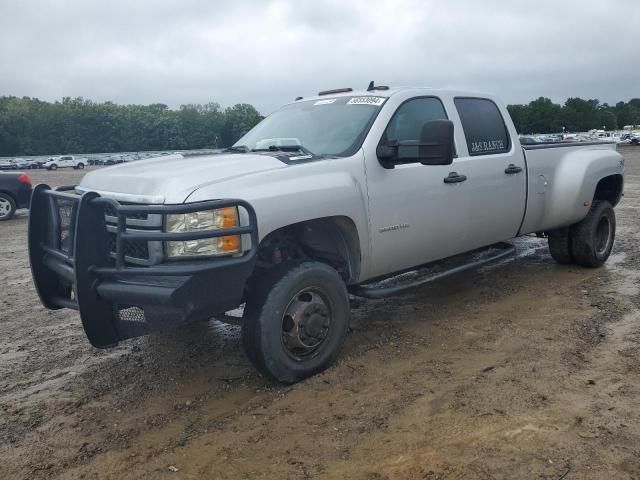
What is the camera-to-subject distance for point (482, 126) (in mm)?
5512

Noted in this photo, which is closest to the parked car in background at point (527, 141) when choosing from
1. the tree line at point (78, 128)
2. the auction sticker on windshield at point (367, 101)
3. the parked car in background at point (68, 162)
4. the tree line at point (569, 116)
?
Result: the tree line at point (569, 116)

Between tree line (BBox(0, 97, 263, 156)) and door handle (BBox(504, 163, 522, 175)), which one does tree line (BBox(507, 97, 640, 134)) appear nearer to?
door handle (BBox(504, 163, 522, 175))

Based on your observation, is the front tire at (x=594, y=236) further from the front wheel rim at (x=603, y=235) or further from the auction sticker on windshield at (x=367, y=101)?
the auction sticker on windshield at (x=367, y=101)

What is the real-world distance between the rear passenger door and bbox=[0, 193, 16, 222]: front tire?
1164 centimetres

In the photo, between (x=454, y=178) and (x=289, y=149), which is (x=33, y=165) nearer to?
(x=289, y=149)

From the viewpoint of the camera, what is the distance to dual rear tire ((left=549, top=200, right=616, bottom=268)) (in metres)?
6.63

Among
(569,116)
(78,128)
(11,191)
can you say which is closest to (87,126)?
(78,128)

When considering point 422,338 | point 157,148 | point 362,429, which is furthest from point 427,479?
point 157,148

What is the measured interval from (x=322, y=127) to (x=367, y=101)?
41 cm

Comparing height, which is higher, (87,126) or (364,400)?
(87,126)

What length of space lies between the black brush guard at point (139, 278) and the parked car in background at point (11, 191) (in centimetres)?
1125

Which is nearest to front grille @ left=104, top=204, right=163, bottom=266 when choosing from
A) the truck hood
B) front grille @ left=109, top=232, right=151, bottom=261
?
front grille @ left=109, top=232, right=151, bottom=261

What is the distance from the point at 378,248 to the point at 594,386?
163 cm

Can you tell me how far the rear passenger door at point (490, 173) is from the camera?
514 cm
